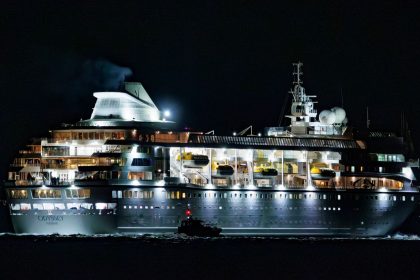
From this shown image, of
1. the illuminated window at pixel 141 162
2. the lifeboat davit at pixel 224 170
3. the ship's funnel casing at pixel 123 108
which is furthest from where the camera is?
the lifeboat davit at pixel 224 170

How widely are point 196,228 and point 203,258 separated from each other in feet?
29.8

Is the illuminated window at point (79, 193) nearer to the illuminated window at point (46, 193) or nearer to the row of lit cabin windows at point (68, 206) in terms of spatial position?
the row of lit cabin windows at point (68, 206)

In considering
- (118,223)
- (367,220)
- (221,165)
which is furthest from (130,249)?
(367,220)

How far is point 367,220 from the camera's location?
126062 millimetres

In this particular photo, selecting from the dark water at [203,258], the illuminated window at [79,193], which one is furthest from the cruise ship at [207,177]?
the dark water at [203,258]

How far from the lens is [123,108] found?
121750 mm

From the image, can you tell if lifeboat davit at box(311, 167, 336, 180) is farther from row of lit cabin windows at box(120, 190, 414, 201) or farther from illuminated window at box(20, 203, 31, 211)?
illuminated window at box(20, 203, 31, 211)

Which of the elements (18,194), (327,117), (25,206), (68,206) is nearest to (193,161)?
(68,206)

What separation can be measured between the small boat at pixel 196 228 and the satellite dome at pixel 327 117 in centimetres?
1708

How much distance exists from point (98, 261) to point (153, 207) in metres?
13.5

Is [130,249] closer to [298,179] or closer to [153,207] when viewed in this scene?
[153,207]

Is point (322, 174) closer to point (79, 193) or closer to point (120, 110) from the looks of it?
point (120, 110)

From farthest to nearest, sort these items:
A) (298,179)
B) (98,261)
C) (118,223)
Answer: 1. (298,179)
2. (118,223)
3. (98,261)

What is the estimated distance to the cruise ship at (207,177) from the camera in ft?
383
